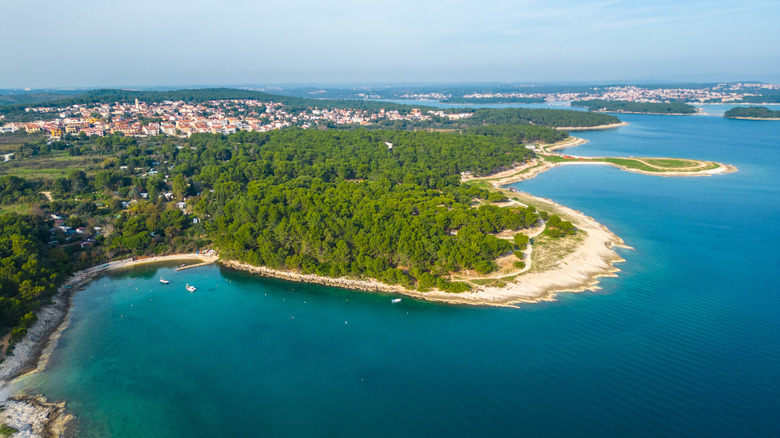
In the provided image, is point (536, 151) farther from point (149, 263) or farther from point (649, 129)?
point (149, 263)

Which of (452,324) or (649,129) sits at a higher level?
(649,129)

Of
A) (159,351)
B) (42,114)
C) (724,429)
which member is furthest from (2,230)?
(42,114)

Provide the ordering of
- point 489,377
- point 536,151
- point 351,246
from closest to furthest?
point 489,377, point 351,246, point 536,151

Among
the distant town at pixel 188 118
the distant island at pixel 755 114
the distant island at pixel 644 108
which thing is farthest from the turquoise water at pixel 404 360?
the distant island at pixel 644 108

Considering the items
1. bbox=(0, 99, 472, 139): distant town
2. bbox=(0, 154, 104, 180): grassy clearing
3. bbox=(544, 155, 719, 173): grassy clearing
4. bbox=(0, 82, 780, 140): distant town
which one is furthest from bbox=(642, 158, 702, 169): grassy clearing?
bbox=(0, 154, 104, 180): grassy clearing

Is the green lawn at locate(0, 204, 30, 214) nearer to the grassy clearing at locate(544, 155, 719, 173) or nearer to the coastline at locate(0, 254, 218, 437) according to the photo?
the coastline at locate(0, 254, 218, 437)

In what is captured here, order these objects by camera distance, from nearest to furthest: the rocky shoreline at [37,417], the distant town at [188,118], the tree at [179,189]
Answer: the rocky shoreline at [37,417] → the tree at [179,189] → the distant town at [188,118]

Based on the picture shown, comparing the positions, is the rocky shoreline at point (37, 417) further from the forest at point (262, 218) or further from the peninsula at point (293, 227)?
the forest at point (262, 218)
